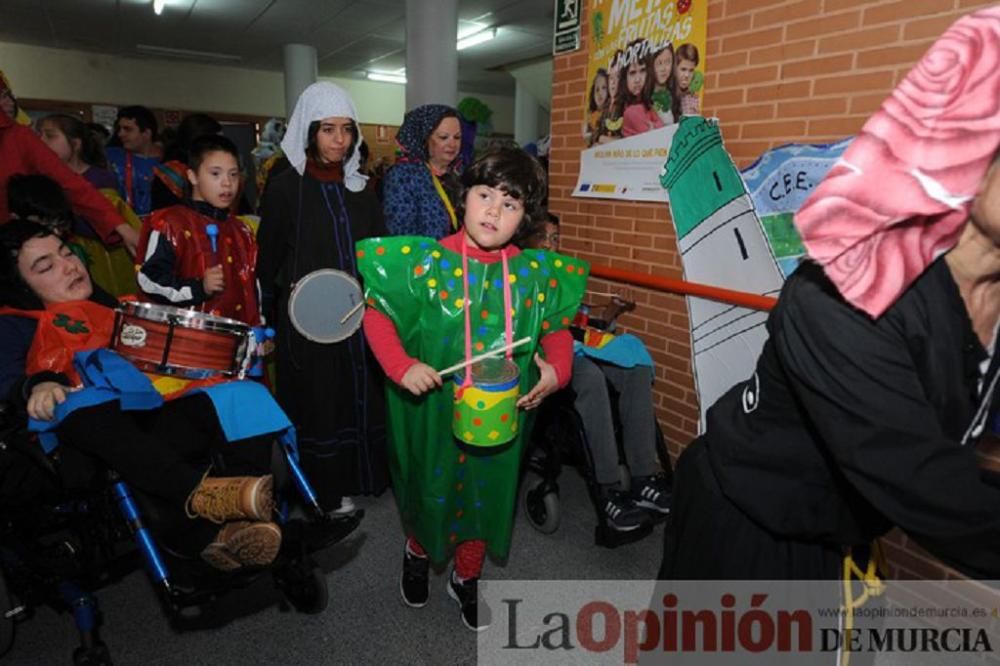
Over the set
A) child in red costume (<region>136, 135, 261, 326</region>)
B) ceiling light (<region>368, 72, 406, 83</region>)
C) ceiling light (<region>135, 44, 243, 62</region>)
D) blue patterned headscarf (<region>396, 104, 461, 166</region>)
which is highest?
ceiling light (<region>368, 72, 406, 83</region>)

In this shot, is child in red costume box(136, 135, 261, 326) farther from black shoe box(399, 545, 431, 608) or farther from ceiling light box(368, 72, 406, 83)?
ceiling light box(368, 72, 406, 83)

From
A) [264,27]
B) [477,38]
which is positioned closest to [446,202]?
[477,38]

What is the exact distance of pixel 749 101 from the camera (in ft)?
8.33

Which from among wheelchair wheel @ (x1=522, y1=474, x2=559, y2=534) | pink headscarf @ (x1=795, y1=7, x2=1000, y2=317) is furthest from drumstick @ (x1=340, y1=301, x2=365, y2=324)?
pink headscarf @ (x1=795, y1=7, x2=1000, y2=317)

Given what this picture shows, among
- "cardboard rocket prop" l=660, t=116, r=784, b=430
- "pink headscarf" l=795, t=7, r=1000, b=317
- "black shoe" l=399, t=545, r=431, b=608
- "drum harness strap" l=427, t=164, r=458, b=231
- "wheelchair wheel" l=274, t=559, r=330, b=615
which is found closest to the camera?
"pink headscarf" l=795, t=7, r=1000, b=317

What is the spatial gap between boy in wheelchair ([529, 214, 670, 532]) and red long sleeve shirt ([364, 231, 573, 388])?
671 mm

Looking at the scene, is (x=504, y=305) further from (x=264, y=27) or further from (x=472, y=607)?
(x=264, y=27)

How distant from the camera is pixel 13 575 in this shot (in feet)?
6.25

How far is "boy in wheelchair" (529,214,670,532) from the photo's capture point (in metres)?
2.54

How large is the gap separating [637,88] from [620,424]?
1614mm

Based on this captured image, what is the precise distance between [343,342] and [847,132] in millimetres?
2088

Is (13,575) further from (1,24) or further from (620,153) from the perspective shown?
(1,24)

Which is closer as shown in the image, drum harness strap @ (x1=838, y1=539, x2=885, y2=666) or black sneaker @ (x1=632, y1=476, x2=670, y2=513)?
drum harness strap @ (x1=838, y1=539, x2=885, y2=666)

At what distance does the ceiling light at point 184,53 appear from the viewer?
9.65 meters
